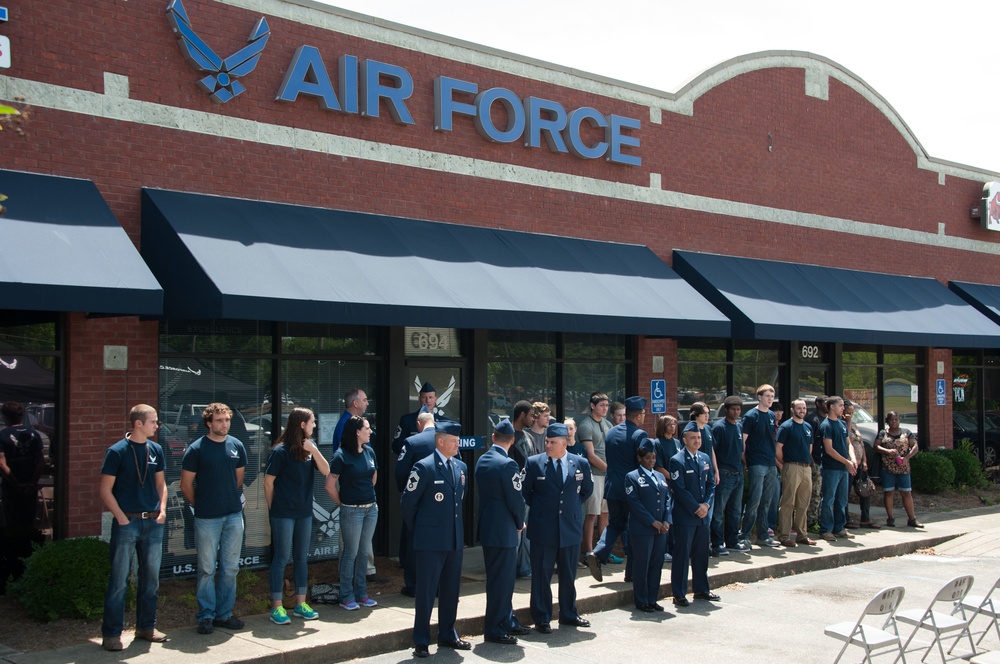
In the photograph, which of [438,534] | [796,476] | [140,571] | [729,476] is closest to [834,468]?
[796,476]

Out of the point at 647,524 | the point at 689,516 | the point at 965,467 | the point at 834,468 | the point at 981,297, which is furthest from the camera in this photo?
the point at 981,297

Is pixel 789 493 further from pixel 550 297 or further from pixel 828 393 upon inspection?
pixel 828 393

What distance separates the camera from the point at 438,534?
318 inches

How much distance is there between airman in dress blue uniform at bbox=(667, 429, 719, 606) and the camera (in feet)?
32.3

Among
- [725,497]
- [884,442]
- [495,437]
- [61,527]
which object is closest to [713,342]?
[884,442]

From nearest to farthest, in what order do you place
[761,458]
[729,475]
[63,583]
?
[63,583], [729,475], [761,458]

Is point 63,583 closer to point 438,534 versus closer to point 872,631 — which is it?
point 438,534

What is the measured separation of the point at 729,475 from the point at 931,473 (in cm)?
695

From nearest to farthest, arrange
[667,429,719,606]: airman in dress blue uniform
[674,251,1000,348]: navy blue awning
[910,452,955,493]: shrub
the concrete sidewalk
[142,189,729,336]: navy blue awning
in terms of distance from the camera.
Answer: the concrete sidewalk → [142,189,729,336]: navy blue awning → [667,429,719,606]: airman in dress blue uniform → [674,251,1000,348]: navy blue awning → [910,452,955,493]: shrub

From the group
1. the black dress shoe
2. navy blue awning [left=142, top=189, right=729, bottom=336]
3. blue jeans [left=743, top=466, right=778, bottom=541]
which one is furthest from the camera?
blue jeans [left=743, top=466, right=778, bottom=541]

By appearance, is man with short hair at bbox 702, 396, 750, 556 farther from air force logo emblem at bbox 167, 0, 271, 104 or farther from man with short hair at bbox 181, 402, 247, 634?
air force logo emblem at bbox 167, 0, 271, 104

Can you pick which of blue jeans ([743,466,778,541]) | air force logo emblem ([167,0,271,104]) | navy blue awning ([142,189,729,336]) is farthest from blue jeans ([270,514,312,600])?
blue jeans ([743,466,778,541])

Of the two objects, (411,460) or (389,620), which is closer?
(389,620)

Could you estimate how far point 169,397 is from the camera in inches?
402
